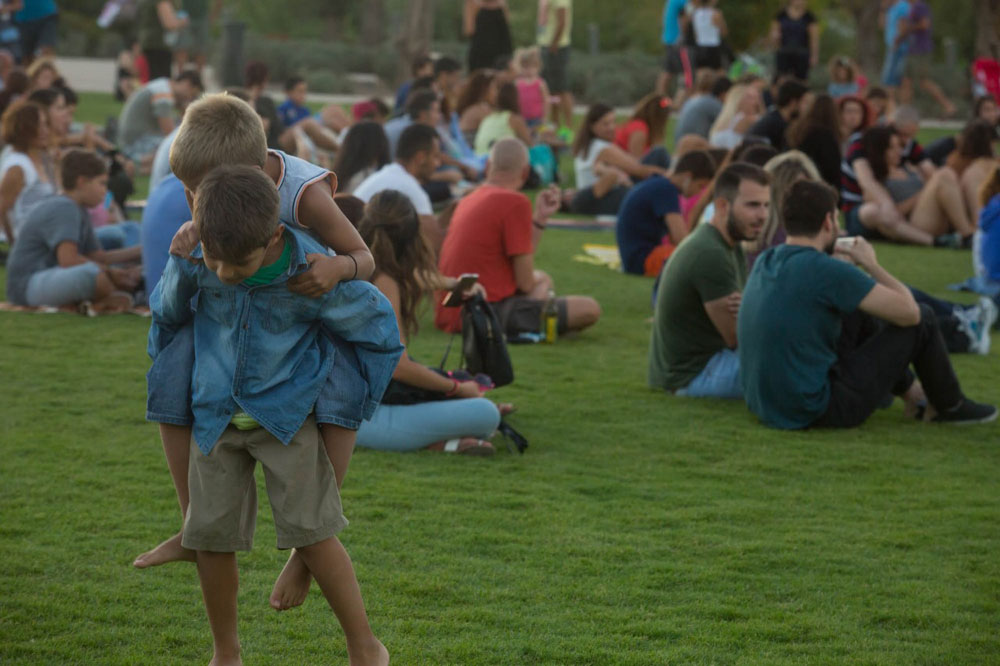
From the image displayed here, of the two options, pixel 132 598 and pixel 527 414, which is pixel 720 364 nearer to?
pixel 527 414

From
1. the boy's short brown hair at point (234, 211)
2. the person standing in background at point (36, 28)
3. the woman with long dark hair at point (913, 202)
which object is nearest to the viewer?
the boy's short brown hair at point (234, 211)

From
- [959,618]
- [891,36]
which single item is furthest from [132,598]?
[891,36]

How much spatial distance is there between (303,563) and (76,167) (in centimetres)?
573

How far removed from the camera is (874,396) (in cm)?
659

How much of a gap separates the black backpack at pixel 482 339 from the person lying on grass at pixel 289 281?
2.76m

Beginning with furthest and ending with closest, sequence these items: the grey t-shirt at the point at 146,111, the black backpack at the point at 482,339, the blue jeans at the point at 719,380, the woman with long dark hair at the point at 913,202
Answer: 1. the grey t-shirt at the point at 146,111
2. the woman with long dark hair at the point at 913,202
3. the blue jeans at the point at 719,380
4. the black backpack at the point at 482,339

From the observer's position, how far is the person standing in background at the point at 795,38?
20.9 metres

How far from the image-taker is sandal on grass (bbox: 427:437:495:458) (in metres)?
6.02

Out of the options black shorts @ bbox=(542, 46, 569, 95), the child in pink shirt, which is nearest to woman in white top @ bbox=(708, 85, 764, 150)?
the child in pink shirt

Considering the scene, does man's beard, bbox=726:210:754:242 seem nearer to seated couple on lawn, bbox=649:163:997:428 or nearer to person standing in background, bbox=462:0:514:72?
seated couple on lawn, bbox=649:163:997:428

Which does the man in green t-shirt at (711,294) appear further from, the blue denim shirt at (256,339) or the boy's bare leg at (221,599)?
the boy's bare leg at (221,599)

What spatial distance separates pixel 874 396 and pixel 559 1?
15084 millimetres

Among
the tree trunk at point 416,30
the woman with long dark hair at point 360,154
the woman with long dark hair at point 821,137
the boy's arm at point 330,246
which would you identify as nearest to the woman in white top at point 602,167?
the woman with long dark hair at point 821,137

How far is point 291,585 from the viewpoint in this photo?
3479mm
